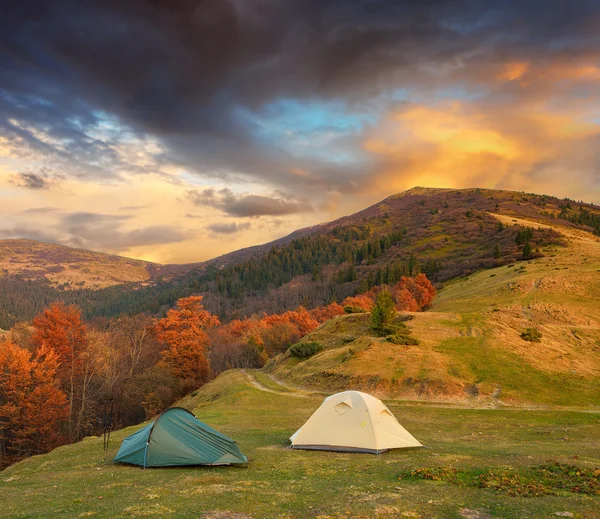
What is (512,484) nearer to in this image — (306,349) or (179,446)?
(179,446)

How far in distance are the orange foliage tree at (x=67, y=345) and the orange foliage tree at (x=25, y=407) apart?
9759 mm


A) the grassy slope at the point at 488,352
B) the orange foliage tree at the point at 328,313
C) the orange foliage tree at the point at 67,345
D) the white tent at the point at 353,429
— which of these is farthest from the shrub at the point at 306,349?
the orange foliage tree at the point at 328,313

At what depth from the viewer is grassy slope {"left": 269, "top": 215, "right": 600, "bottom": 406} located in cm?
4428

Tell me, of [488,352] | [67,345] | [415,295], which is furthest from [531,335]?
[67,345]

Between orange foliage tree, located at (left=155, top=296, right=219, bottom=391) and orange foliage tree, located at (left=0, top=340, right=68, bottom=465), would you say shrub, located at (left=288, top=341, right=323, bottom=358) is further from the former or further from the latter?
orange foliage tree, located at (left=0, top=340, right=68, bottom=465)

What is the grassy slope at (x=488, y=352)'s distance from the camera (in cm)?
4428

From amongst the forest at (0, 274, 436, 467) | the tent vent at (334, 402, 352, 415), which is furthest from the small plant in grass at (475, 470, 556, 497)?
the forest at (0, 274, 436, 467)

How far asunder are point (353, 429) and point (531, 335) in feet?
143

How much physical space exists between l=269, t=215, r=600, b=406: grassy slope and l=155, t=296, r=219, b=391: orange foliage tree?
46.6ft

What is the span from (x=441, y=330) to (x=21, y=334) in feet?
261

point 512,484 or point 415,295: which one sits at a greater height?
point 415,295

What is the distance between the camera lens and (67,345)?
69812 mm

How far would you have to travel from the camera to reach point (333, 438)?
2236cm

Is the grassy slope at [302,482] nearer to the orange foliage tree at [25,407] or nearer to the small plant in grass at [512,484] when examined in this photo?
the small plant in grass at [512,484]
